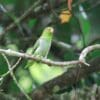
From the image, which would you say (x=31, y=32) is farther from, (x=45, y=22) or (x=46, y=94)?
(x=46, y=94)

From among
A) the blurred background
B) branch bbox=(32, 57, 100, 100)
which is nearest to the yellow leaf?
the blurred background

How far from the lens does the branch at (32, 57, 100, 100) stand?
4.43 ft

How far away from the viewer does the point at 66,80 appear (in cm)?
138

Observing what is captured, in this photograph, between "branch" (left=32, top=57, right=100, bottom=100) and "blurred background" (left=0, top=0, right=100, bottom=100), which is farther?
"blurred background" (left=0, top=0, right=100, bottom=100)

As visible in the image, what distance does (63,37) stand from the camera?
1.92 m

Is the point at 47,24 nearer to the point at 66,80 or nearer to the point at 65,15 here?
the point at 65,15

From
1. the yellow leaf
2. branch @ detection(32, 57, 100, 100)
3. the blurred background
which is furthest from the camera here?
the blurred background

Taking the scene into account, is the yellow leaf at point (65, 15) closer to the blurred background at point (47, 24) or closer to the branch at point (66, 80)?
the blurred background at point (47, 24)

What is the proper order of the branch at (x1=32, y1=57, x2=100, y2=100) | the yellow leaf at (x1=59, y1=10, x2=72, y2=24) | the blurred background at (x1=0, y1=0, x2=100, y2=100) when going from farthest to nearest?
the blurred background at (x1=0, y1=0, x2=100, y2=100), the yellow leaf at (x1=59, y1=10, x2=72, y2=24), the branch at (x1=32, y1=57, x2=100, y2=100)

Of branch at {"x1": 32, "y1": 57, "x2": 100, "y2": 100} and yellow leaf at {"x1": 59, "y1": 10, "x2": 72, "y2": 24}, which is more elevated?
yellow leaf at {"x1": 59, "y1": 10, "x2": 72, "y2": 24}

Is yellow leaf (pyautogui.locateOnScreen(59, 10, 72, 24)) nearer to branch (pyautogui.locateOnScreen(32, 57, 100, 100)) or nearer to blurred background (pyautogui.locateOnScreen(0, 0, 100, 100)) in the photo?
blurred background (pyautogui.locateOnScreen(0, 0, 100, 100))

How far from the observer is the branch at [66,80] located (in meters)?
1.35

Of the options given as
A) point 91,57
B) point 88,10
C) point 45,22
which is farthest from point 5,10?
point 91,57

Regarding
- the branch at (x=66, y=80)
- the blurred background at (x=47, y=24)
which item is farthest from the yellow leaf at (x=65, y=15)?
the branch at (x=66, y=80)
